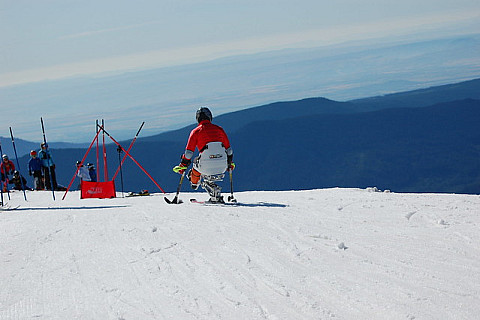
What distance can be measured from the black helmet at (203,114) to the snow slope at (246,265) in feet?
6.99

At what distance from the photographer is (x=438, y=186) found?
161 m

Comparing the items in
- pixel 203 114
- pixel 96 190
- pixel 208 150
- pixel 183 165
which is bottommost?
pixel 96 190

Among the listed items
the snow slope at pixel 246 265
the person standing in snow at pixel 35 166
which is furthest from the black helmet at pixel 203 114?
the person standing in snow at pixel 35 166

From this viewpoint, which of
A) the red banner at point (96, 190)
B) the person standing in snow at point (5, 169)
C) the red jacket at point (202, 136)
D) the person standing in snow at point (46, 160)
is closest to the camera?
the red jacket at point (202, 136)

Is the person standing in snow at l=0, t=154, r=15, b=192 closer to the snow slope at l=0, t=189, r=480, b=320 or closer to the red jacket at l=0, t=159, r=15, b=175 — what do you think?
the red jacket at l=0, t=159, r=15, b=175

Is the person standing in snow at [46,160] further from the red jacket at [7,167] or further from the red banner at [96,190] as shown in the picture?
the red banner at [96,190]

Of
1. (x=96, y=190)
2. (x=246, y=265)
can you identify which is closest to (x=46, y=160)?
(x=96, y=190)

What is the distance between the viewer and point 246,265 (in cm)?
511

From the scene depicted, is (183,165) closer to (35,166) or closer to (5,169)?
(5,169)

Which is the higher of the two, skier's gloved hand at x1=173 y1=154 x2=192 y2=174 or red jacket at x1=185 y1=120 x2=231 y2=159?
red jacket at x1=185 y1=120 x2=231 y2=159

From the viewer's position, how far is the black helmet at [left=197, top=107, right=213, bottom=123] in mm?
9625

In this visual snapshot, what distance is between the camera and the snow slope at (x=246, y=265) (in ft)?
13.4

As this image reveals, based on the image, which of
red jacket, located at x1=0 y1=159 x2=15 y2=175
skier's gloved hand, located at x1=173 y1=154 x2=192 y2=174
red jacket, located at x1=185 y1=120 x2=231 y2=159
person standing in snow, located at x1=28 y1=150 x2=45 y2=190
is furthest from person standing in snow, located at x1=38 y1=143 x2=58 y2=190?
red jacket, located at x1=185 y1=120 x2=231 y2=159

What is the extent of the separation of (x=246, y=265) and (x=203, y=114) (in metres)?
4.88
